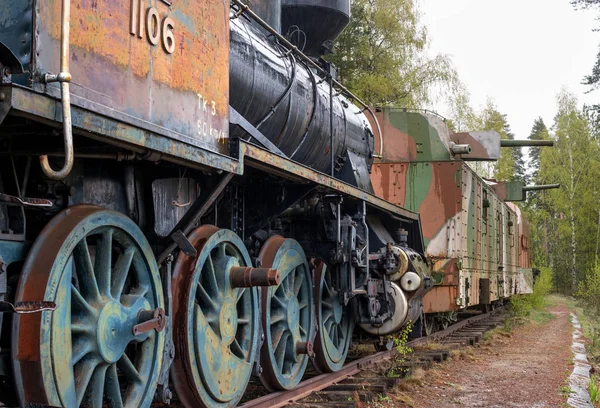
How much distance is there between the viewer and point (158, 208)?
152 inches

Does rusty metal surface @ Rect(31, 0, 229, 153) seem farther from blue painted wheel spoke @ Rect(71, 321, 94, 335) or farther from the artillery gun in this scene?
the artillery gun

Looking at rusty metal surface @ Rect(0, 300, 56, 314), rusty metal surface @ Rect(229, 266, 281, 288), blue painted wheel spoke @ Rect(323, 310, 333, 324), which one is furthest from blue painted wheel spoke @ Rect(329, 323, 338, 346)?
rusty metal surface @ Rect(0, 300, 56, 314)

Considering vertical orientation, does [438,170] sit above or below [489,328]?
above

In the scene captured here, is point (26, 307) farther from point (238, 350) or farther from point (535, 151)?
point (535, 151)

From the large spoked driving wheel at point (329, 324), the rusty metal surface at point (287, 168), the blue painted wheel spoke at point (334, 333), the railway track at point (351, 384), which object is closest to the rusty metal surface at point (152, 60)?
the rusty metal surface at point (287, 168)

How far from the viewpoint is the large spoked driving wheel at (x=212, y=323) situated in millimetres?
3947

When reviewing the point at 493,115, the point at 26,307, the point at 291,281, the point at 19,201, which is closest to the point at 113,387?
the point at 26,307

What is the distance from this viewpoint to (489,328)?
12.7 meters

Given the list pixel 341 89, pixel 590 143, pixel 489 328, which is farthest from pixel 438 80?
pixel 341 89

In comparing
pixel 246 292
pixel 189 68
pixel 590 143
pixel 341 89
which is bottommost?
pixel 246 292

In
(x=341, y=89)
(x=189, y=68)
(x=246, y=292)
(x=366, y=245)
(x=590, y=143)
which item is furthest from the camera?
(x=590, y=143)

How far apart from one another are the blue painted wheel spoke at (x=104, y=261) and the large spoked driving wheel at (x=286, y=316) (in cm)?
198

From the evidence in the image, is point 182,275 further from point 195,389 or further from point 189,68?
point 189,68

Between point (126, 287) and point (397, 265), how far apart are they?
14.1ft
